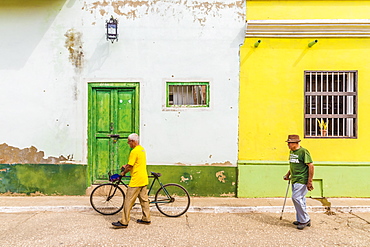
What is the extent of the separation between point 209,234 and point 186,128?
9.42ft

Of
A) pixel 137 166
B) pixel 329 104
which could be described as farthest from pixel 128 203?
pixel 329 104

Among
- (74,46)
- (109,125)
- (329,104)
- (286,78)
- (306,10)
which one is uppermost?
(306,10)

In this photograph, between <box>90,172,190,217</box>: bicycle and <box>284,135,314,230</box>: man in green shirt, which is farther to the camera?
<box>90,172,190,217</box>: bicycle

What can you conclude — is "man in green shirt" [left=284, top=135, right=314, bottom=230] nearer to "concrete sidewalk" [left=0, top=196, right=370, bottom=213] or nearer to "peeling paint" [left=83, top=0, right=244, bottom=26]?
"concrete sidewalk" [left=0, top=196, right=370, bottom=213]

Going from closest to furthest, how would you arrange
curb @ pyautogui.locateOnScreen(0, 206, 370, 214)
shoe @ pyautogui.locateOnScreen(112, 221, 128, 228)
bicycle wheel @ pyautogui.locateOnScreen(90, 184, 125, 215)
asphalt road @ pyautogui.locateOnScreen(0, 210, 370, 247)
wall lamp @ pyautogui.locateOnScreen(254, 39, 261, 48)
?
asphalt road @ pyautogui.locateOnScreen(0, 210, 370, 247) < shoe @ pyautogui.locateOnScreen(112, 221, 128, 228) < bicycle wheel @ pyautogui.locateOnScreen(90, 184, 125, 215) < curb @ pyautogui.locateOnScreen(0, 206, 370, 214) < wall lamp @ pyautogui.locateOnScreen(254, 39, 261, 48)

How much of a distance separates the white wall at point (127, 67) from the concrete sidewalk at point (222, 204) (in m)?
0.98

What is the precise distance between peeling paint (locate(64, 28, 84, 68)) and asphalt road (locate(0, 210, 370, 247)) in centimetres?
351

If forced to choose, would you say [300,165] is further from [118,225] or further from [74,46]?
[74,46]

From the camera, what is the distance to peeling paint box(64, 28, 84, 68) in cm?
762

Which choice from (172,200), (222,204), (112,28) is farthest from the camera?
(112,28)

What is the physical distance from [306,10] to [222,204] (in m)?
4.90

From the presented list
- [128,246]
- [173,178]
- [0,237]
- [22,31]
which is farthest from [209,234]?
[22,31]

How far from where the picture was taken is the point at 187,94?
25.2ft

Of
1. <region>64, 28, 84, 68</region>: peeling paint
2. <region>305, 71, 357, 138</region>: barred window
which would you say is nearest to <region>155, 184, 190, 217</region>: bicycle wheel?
<region>305, 71, 357, 138</region>: barred window
